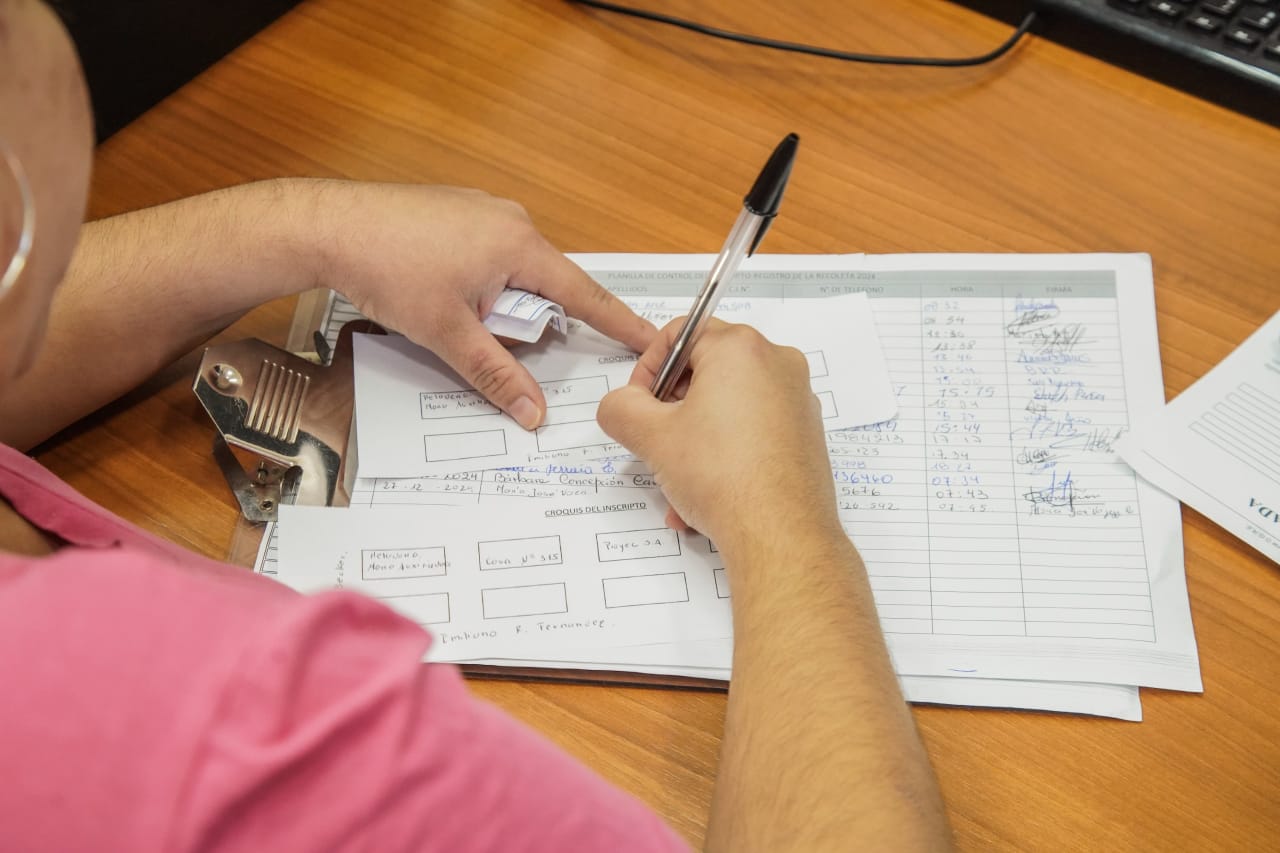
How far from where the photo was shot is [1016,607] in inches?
24.5

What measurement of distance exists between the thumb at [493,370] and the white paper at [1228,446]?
15.5 inches

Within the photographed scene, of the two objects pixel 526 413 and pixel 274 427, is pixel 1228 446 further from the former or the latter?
pixel 274 427

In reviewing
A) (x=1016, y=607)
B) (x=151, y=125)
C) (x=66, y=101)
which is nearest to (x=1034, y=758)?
(x=1016, y=607)

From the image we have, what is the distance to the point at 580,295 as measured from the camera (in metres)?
0.70

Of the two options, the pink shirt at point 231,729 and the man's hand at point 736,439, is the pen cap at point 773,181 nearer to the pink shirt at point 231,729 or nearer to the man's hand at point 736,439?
the man's hand at point 736,439

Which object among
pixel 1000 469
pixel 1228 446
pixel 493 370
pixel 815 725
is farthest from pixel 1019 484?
pixel 493 370

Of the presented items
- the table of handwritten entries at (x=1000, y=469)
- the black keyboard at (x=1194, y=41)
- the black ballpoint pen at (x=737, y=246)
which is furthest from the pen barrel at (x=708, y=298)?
the black keyboard at (x=1194, y=41)

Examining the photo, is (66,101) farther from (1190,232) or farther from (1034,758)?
(1190,232)

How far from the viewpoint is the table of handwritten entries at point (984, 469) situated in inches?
24.6

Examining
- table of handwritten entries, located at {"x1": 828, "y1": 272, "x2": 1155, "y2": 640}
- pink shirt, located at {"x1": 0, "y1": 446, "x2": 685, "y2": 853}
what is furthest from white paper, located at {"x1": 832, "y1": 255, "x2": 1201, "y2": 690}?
pink shirt, located at {"x1": 0, "y1": 446, "x2": 685, "y2": 853}

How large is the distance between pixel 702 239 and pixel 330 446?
31 centimetres

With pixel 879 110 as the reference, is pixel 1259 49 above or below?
above

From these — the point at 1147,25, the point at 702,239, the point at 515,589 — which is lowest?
the point at 515,589

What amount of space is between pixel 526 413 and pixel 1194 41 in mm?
617
